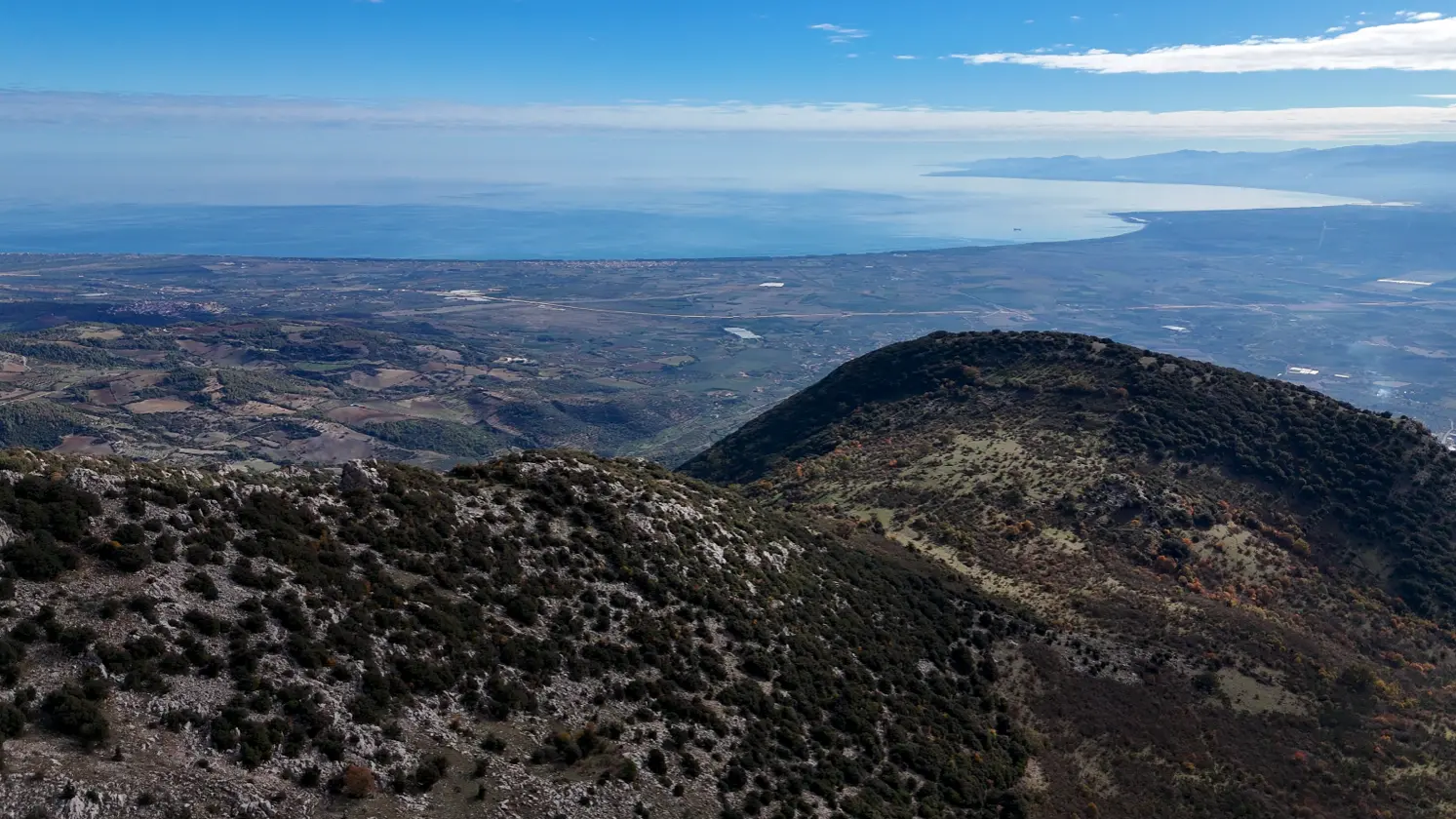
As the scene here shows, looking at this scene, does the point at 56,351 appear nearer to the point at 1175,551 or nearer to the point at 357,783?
the point at 357,783

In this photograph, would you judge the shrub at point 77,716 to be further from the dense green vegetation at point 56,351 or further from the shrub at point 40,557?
the dense green vegetation at point 56,351

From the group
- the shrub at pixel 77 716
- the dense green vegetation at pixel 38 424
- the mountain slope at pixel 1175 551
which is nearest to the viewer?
the shrub at pixel 77 716

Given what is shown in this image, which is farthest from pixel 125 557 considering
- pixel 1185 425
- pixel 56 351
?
pixel 56 351

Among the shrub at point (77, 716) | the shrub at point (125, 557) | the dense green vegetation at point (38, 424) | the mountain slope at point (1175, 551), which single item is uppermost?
the shrub at point (125, 557)

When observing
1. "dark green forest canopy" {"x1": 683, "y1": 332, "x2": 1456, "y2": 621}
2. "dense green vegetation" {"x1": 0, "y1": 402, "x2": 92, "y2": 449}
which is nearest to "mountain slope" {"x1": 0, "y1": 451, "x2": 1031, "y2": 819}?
A: "dark green forest canopy" {"x1": 683, "y1": 332, "x2": 1456, "y2": 621}

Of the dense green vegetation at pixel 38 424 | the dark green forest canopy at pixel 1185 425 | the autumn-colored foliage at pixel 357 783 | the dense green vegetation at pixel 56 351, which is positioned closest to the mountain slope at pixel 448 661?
the autumn-colored foliage at pixel 357 783
